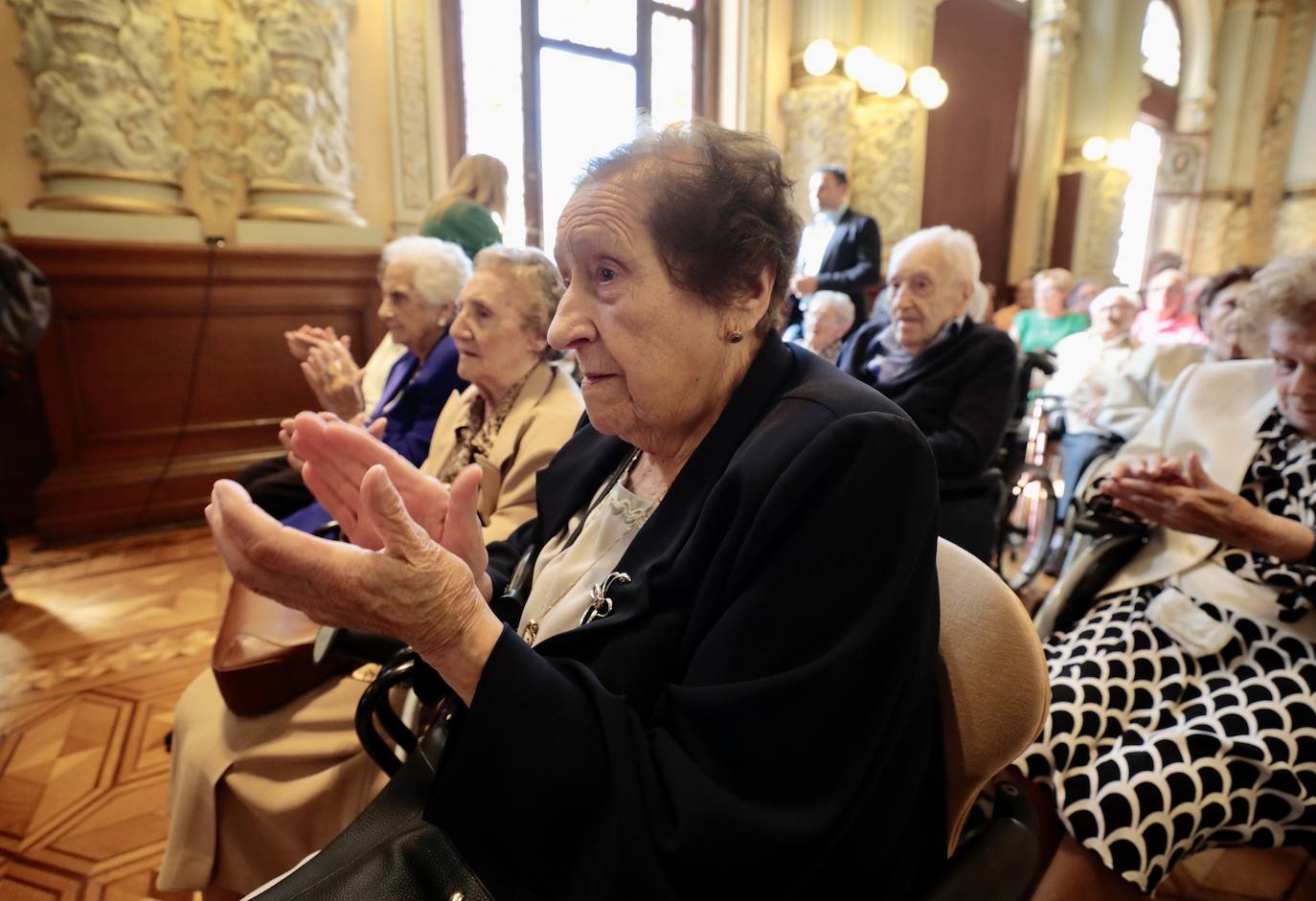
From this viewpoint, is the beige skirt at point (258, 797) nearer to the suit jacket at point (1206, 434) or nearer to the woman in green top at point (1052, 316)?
the suit jacket at point (1206, 434)

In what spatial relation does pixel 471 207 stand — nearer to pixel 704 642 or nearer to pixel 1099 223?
pixel 704 642

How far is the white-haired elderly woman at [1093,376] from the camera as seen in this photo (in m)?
3.43

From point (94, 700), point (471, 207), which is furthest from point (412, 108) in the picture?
point (94, 700)

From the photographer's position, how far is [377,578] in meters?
0.71

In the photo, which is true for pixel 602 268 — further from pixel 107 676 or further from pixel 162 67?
pixel 162 67

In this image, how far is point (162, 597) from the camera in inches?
114

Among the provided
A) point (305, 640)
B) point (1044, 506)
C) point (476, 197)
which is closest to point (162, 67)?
point (476, 197)

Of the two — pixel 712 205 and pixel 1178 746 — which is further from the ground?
pixel 712 205

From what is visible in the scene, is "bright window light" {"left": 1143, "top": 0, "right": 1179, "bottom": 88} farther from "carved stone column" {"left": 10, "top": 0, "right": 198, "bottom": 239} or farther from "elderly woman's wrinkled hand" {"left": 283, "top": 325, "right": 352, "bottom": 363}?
"elderly woman's wrinkled hand" {"left": 283, "top": 325, "right": 352, "bottom": 363}

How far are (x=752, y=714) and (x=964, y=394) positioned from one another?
1.92 m

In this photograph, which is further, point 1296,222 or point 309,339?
point 1296,222

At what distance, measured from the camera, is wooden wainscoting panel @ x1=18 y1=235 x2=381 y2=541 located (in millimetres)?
3436

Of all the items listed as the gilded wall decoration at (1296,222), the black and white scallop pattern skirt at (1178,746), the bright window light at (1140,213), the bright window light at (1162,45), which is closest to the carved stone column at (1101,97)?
the bright window light at (1162,45)

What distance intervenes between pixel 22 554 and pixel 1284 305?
4.74m
